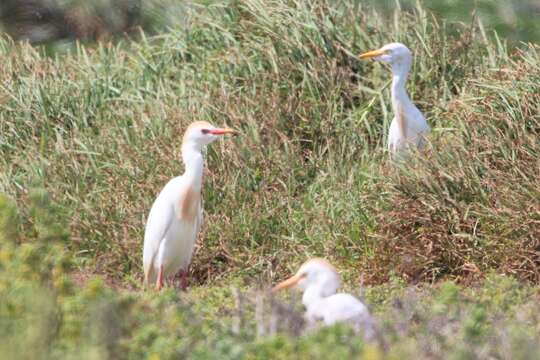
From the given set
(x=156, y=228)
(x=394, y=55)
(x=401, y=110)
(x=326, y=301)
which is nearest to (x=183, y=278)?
(x=156, y=228)

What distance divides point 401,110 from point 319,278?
10.4 ft

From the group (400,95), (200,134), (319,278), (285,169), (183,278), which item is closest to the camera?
(319,278)

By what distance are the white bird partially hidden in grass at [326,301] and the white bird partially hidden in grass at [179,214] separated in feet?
5.93

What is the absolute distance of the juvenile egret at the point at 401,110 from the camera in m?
8.98

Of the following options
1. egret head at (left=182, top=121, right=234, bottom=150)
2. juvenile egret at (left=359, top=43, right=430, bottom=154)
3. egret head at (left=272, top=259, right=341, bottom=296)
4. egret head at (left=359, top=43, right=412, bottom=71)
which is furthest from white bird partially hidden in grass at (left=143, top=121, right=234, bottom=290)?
egret head at (left=272, top=259, right=341, bottom=296)

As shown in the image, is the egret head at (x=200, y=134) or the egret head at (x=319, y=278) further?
the egret head at (x=200, y=134)

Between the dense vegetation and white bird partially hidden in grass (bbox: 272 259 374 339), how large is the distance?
0.59ft

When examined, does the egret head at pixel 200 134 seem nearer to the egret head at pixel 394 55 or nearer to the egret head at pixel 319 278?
the egret head at pixel 394 55

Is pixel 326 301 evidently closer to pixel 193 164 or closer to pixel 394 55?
pixel 193 164

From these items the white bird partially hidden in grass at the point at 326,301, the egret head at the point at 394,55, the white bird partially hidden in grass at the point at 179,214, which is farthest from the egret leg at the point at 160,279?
the egret head at the point at 394,55

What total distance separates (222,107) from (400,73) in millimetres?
1371

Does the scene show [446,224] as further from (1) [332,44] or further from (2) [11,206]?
(2) [11,206]

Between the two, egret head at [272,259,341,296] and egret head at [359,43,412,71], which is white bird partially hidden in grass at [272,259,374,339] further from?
egret head at [359,43,412,71]

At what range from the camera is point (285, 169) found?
9047 mm
